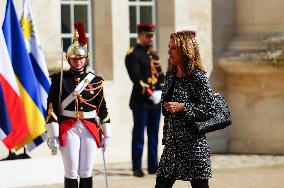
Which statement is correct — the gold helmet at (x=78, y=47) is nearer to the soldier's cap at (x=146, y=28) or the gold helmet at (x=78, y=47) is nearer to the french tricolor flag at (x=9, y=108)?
the french tricolor flag at (x=9, y=108)

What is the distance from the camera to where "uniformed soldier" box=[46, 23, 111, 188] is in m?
7.50

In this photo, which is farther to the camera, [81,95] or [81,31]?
[81,31]

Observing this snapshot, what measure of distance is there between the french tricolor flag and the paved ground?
59cm

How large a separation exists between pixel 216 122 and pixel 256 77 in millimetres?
7045

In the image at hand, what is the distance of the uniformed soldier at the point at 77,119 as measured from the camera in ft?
24.6

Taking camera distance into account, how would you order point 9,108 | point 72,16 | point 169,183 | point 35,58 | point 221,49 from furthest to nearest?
point 221,49, point 72,16, point 35,58, point 9,108, point 169,183

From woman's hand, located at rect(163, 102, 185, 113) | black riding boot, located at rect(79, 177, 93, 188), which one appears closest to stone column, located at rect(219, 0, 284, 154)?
black riding boot, located at rect(79, 177, 93, 188)

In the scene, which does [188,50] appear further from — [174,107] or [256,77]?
[256,77]

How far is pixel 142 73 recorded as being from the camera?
1103 centimetres

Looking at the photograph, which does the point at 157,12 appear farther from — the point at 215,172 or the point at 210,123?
the point at 210,123

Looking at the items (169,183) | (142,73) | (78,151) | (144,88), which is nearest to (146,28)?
(142,73)

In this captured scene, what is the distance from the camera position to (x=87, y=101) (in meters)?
7.64

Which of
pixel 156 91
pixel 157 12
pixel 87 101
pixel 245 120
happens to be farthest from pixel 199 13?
pixel 87 101

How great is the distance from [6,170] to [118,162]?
112 inches
